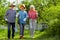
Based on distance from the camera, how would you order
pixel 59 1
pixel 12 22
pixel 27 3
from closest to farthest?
1. pixel 12 22
2. pixel 59 1
3. pixel 27 3

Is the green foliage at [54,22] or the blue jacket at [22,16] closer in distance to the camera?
the blue jacket at [22,16]

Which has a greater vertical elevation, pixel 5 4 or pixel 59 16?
pixel 59 16

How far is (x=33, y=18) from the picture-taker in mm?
14195

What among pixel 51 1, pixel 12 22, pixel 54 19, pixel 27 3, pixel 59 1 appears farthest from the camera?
pixel 27 3

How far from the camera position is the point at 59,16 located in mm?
14617

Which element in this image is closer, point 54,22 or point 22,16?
point 22,16

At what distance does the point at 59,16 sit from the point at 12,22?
2.69 m

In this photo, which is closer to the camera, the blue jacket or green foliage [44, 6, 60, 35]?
the blue jacket

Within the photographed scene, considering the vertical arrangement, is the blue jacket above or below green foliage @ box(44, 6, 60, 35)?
above

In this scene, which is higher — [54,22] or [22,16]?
[22,16]

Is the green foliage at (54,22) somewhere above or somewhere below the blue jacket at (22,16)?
below

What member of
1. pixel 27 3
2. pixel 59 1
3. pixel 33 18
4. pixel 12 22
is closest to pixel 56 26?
pixel 33 18

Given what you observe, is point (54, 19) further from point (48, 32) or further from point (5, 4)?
point (5, 4)

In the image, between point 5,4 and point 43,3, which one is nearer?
point 43,3
